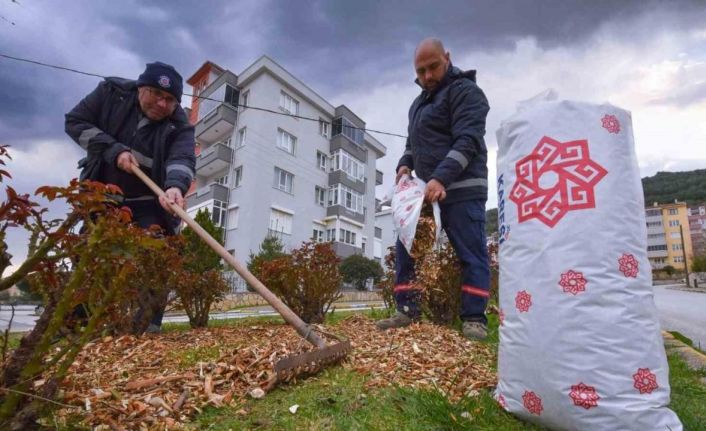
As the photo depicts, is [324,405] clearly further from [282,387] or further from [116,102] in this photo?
[116,102]

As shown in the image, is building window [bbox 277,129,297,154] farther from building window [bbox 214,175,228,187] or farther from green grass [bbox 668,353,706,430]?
green grass [bbox 668,353,706,430]

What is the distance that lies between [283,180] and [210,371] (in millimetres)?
25586

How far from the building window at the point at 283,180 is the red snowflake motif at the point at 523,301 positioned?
83.6 feet

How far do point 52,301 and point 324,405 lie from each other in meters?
1.06

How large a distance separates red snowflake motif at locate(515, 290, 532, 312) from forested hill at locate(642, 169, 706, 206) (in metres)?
109

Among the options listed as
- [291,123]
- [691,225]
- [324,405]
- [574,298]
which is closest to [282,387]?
[324,405]

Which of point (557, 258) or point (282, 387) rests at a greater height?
point (557, 258)

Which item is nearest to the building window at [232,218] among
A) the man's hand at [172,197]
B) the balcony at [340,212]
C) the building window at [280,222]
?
the building window at [280,222]

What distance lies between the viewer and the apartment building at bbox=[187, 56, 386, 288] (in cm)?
2541

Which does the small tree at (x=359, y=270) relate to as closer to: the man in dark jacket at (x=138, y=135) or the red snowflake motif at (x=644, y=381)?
the man in dark jacket at (x=138, y=135)

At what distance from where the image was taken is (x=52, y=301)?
142 centimetres

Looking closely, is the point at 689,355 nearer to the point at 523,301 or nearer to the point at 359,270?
the point at 523,301

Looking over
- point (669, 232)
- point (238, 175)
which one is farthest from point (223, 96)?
point (669, 232)

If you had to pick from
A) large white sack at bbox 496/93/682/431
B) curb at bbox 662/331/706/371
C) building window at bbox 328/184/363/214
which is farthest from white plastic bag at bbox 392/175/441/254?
building window at bbox 328/184/363/214
